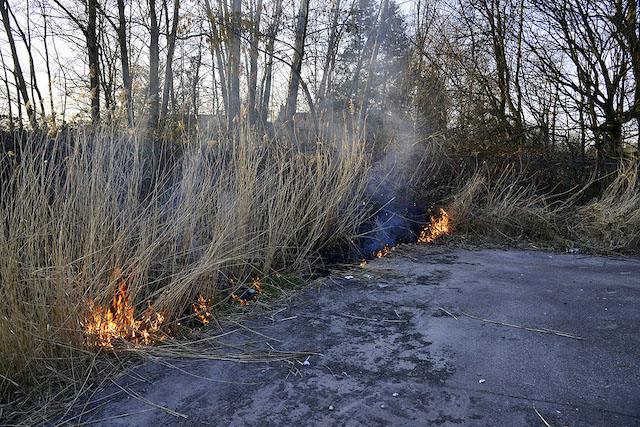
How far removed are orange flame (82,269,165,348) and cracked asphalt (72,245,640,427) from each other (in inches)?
8.1

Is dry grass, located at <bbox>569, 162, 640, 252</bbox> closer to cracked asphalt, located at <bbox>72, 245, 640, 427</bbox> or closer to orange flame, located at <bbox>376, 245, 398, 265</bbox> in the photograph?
cracked asphalt, located at <bbox>72, 245, 640, 427</bbox>

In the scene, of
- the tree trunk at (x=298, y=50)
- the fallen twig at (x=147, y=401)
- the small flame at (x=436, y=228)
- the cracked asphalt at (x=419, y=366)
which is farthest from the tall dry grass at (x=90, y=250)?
the tree trunk at (x=298, y=50)

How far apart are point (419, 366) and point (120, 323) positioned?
144 centimetres

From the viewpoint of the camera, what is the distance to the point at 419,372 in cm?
184

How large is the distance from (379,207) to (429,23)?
4.76m

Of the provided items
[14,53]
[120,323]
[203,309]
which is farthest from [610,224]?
[14,53]

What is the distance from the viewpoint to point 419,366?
1.89 metres

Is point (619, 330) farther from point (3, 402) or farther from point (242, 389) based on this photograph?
point (3, 402)

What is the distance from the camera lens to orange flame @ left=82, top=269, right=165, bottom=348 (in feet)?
6.22

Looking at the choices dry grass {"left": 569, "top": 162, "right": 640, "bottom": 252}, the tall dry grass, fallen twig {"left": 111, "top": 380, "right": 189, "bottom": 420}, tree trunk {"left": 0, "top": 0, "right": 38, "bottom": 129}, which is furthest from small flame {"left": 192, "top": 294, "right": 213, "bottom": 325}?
tree trunk {"left": 0, "top": 0, "right": 38, "bottom": 129}

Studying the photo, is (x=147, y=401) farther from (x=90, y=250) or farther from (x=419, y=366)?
(x=419, y=366)

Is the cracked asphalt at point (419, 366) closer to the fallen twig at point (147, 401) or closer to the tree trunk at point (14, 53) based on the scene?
the fallen twig at point (147, 401)

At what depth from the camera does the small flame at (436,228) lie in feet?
16.3

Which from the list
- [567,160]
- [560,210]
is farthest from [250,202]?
[567,160]
